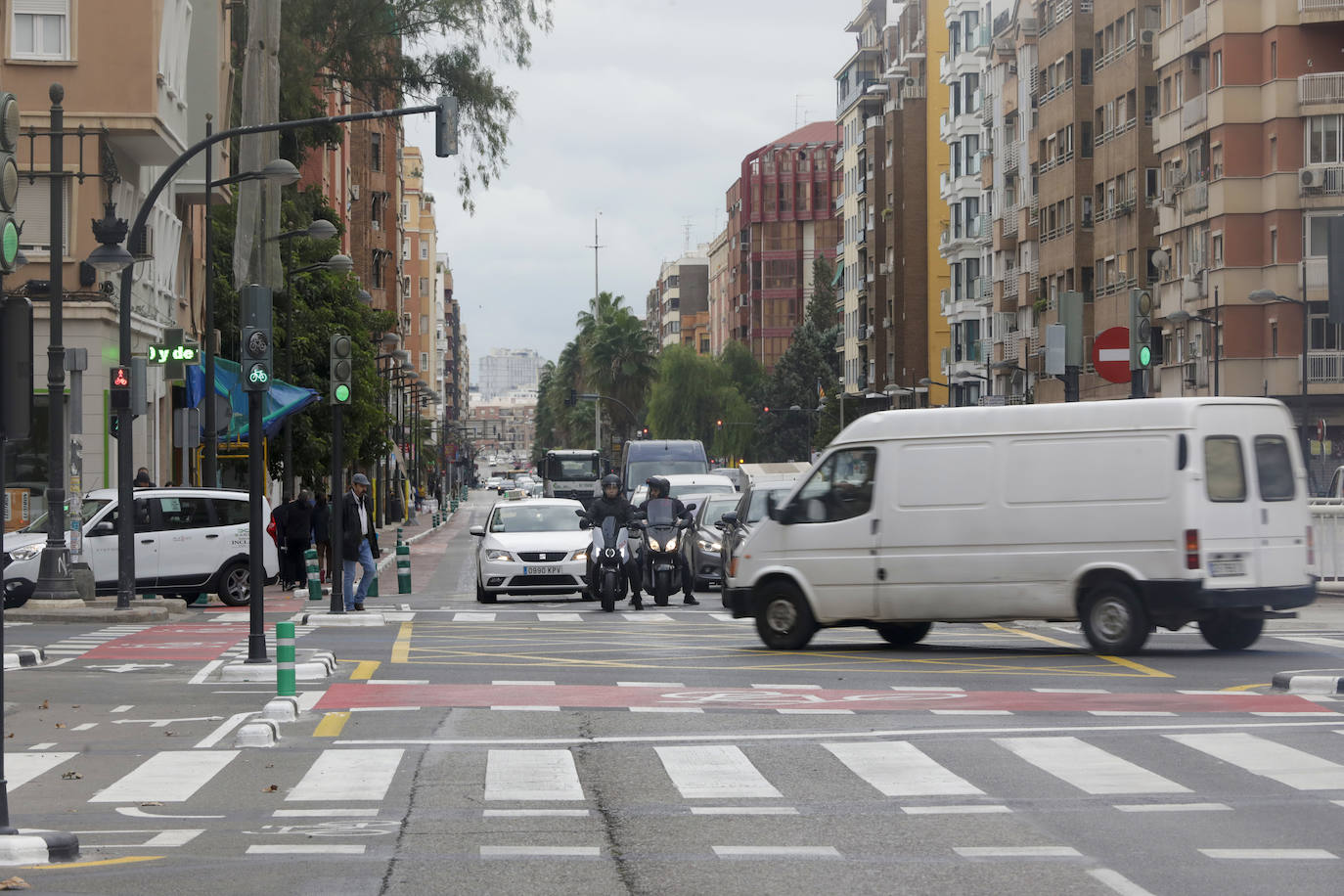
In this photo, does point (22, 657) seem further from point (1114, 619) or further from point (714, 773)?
point (714, 773)

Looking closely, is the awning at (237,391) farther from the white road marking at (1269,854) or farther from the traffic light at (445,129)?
the white road marking at (1269,854)

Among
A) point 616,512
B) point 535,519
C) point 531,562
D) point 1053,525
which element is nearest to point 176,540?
point 531,562

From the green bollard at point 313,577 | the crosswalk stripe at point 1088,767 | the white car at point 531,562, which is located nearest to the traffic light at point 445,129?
the white car at point 531,562

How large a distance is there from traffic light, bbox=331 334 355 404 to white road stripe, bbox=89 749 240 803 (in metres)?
12.5

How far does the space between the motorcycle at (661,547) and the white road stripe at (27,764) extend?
55.1ft

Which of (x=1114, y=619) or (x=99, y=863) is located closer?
(x=99, y=863)

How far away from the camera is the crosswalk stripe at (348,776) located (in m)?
10.9

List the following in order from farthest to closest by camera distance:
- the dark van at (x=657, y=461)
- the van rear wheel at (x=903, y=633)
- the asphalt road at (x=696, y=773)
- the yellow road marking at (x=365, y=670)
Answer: the dark van at (x=657, y=461) < the van rear wheel at (x=903, y=633) < the yellow road marking at (x=365, y=670) < the asphalt road at (x=696, y=773)

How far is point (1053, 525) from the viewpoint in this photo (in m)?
19.2

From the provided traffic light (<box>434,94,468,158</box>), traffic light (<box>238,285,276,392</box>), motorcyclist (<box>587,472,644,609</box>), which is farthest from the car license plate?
traffic light (<box>434,94,468,158</box>)

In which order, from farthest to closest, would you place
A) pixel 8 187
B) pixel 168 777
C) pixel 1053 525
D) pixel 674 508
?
pixel 674 508
pixel 1053 525
pixel 168 777
pixel 8 187

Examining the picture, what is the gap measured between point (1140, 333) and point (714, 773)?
44.8ft

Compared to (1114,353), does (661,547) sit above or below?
below

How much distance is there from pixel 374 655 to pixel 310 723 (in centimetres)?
645
